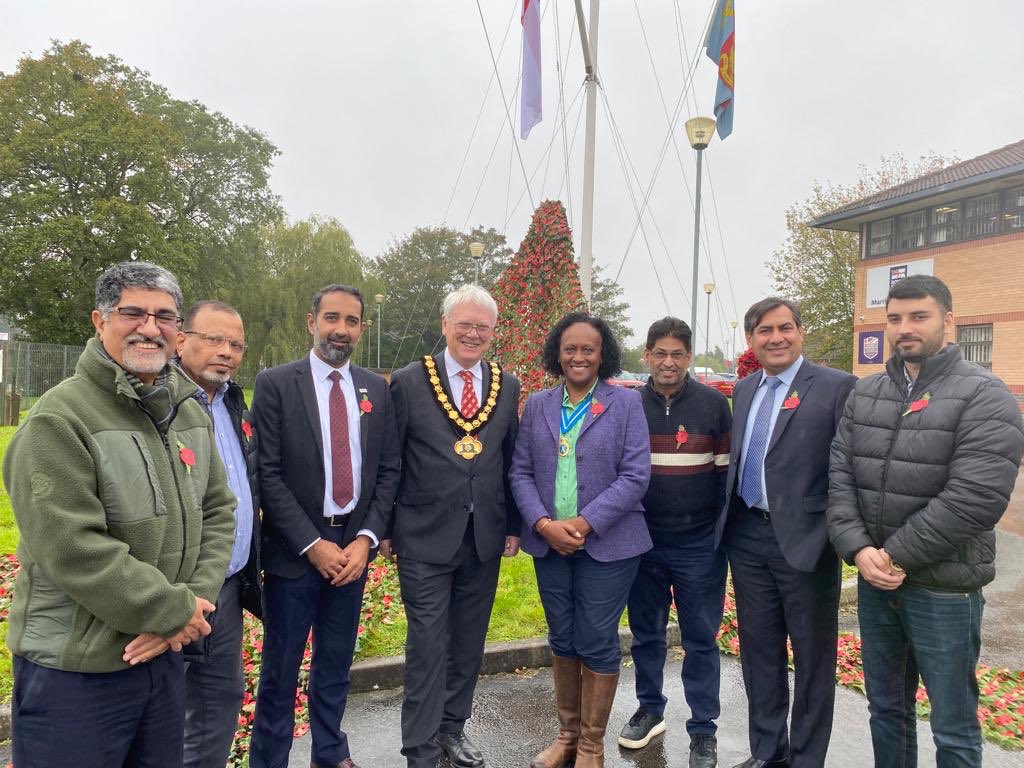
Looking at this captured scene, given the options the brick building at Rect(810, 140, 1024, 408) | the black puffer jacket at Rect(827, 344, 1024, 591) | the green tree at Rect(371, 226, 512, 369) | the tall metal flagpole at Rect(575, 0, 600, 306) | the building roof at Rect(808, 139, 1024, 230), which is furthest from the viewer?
the green tree at Rect(371, 226, 512, 369)

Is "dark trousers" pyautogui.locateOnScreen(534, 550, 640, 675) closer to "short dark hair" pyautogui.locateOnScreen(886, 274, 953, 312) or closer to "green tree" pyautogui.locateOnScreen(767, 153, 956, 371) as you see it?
"short dark hair" pyautogui.locateOnScreen(886, 274, 953, 312)

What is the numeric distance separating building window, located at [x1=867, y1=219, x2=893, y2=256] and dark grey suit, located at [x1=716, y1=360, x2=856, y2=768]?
26.4 metres

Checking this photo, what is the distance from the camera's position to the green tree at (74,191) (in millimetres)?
26891

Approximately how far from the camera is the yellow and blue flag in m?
12.0

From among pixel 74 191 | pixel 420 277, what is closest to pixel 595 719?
pixel 74 191

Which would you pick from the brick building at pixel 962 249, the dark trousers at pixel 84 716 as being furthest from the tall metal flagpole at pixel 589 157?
the brick building at pixel 962 249

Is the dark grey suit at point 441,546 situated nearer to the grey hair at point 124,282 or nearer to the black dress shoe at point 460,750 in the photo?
the black dress shoe at point 460,750

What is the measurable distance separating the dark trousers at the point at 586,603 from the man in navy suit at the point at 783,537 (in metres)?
0.60

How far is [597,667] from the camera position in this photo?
3.33 metres

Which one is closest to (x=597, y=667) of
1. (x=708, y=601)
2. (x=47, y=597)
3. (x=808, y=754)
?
(x=708, y=601)

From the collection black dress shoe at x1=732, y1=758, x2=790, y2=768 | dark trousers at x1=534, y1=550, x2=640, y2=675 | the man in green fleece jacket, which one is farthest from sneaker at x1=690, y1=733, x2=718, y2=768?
the man in green fleece jacket

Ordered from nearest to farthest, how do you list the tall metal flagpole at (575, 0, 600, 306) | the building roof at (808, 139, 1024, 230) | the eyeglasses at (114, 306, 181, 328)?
1. the eyeglasses at (114, 306, 181, 328)
2. the tall metal flagpole at (575, 0, 600, 306)
3. the building roof at (808, 139, 1024, 230)

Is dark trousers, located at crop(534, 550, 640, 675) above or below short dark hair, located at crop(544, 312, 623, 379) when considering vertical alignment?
below

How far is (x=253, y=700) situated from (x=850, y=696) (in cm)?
352
